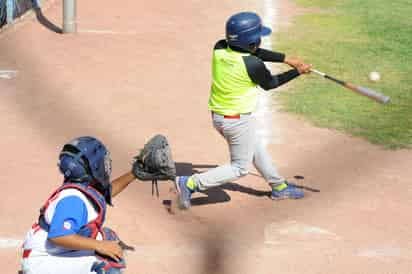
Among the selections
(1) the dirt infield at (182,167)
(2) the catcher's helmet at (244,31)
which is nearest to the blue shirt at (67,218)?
(1) the dirt infield at (182,167)

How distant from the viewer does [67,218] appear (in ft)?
16.0

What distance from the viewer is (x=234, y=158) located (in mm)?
7816

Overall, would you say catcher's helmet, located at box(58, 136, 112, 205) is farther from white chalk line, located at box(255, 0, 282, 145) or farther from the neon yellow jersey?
white chalk line, located at box(255, 0, 282, 145)

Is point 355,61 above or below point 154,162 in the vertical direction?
below

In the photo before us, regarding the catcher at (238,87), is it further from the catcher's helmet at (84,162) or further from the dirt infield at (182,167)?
the catcher's helmet at (84,162)

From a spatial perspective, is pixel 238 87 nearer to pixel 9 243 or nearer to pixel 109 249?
pixel 9 243

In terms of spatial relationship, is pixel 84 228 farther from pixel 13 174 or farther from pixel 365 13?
pixel 365 13

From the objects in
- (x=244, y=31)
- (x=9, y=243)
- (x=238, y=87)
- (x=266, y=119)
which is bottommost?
(x=9, y=243)

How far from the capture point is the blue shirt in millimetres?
4852

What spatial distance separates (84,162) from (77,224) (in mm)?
365

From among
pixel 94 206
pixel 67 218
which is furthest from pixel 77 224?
pixel 94 206

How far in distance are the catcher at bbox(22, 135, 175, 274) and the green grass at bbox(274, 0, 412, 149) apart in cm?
545

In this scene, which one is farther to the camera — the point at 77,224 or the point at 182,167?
the point at 182,167

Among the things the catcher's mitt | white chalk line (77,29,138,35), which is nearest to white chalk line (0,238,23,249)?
the catcher's mitt
